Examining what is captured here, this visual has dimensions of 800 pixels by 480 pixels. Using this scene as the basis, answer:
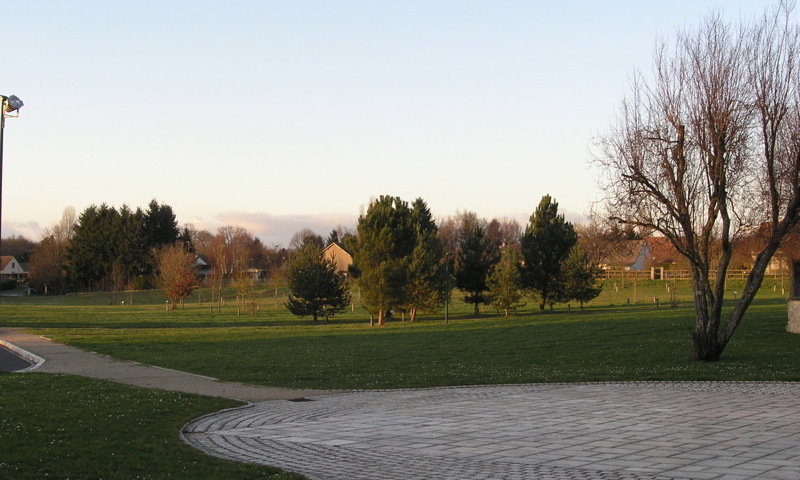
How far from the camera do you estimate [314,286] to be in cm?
4591

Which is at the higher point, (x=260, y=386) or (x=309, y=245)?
(x=309, y=245)

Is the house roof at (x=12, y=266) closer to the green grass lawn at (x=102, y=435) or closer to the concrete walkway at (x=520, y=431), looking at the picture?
the green grass lawn at (x=102, y=435)

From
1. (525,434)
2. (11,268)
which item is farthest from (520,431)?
(11,268)

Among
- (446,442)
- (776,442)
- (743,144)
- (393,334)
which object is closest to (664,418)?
(776,442)

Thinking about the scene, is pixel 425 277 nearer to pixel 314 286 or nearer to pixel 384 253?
pixel 384 253

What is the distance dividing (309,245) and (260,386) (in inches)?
1254

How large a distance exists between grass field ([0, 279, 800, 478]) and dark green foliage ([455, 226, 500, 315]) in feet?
19.0

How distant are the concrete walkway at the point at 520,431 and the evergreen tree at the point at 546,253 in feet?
113

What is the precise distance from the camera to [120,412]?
11219 mm

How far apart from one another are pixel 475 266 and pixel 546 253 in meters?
4.89

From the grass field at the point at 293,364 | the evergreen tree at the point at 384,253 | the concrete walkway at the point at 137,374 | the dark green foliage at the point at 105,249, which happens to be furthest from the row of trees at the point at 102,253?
the concrete walkway at the point at 137,374

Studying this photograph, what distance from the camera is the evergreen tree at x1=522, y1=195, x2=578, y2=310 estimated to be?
49.4 meters

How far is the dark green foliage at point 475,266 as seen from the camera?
50.5 m

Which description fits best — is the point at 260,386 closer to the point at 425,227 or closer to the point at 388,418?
the point at 388,418
